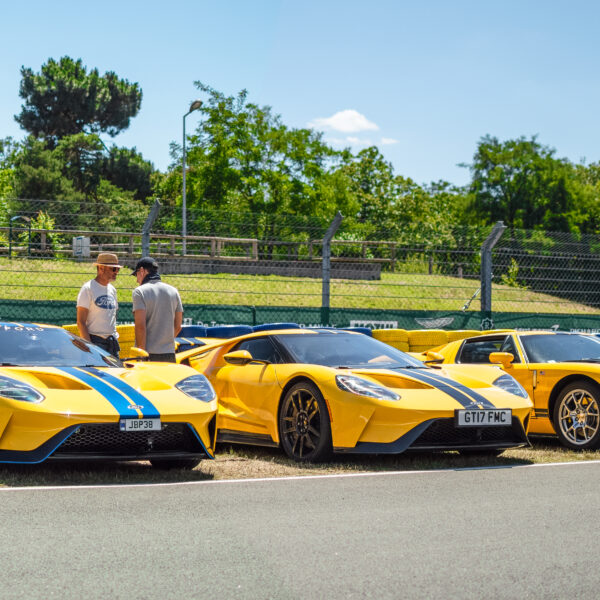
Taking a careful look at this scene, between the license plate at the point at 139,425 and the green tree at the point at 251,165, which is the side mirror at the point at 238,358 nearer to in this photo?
the license plate at the point at 139,425

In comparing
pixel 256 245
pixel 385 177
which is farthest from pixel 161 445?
pixel 385 177

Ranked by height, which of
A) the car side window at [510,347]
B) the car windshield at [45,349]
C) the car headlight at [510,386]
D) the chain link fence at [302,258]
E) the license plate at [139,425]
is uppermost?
the chain link fence at [302,258]

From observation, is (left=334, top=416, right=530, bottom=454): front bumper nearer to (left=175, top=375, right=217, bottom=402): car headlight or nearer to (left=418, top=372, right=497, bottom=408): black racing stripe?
(left=418, top=372, right=497, bottom=408): black racing stripe

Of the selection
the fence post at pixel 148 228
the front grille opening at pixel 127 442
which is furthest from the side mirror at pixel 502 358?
the fence post at pixel 148 228

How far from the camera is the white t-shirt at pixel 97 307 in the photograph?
903cm

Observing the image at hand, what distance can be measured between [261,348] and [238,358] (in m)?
0.31

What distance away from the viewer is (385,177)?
63.9m

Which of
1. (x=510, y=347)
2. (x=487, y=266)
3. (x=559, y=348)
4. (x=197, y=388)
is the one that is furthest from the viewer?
(x=487, y=266)

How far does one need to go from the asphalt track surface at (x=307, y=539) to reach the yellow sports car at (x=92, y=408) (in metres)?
0.43

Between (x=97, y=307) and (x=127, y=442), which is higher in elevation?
(x=97, y=307)

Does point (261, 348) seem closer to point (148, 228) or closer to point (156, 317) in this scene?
point (156, 317)

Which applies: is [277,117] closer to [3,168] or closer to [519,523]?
[3,168]

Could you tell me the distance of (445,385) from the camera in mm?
Answer: 7508

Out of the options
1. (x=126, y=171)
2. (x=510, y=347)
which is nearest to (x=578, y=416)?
(x=510, y=347)
